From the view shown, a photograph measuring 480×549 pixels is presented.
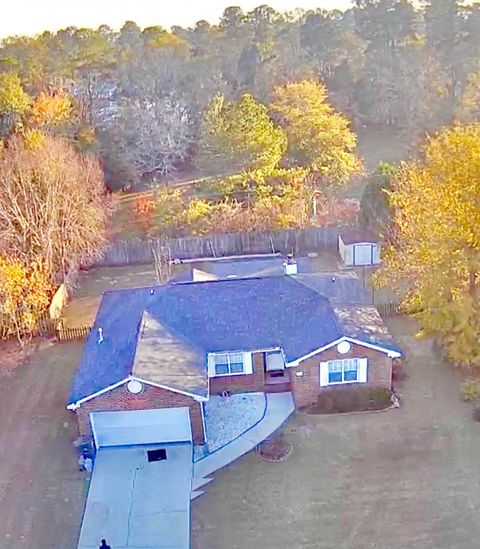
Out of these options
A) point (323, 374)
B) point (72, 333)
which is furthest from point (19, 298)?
point (323, 374)

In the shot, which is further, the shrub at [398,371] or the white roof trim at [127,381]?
the shrub at [398,371]

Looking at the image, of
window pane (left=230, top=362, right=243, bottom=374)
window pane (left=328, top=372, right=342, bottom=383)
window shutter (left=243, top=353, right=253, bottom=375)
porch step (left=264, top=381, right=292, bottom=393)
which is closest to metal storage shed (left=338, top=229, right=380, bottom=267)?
porch step (left=264, top=381, right=292, bottom=393)

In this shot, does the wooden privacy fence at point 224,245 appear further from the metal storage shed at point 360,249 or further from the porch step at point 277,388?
the porch step at point 277,388

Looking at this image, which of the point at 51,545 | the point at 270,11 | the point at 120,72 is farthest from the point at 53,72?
the point at 51,545

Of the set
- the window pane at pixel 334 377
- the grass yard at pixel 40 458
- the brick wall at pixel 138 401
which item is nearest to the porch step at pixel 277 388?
the window pane at pixel 334 377

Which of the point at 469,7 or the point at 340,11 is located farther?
the point at 340,11

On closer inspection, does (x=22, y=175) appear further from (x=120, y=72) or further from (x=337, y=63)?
(x=337, y=63)

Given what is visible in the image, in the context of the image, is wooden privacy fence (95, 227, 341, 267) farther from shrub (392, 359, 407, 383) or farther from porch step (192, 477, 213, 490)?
porch step (192, 477, 213, 490)
